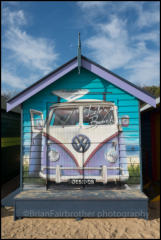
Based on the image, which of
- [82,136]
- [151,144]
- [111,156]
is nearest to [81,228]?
[111,156]

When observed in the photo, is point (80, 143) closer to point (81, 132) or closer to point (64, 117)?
point (81, 132)

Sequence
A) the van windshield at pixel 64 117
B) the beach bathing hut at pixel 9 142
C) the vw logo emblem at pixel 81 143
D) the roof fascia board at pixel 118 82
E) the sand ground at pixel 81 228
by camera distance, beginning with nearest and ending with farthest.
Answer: the sand ground at pixel 81 228
the roof fascia board at pixel 118 82
the vw logo emblem at pixel 81 143
the van windshield at pixel 64 117
the beach bathing hut at pixel 9 142

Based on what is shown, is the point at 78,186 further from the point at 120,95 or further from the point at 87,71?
the point at 87,71

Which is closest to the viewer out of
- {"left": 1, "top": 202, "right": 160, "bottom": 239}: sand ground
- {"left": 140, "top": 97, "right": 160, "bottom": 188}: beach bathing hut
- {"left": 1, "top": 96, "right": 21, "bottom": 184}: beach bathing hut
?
{"left": 1, "top": 202, "right": 160, "bottom": 239}: sand ground

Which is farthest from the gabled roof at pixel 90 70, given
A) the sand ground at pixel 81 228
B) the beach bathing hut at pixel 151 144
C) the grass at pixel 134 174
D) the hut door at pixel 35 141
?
the beach bathing hut at pixel 151 144

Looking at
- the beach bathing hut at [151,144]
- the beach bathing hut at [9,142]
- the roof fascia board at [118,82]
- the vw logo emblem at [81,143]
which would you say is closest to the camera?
the roof fascia board at [118,82]

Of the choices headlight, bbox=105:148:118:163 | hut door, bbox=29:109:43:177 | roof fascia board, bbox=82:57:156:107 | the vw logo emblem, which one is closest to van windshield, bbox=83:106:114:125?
the vw logo emblem

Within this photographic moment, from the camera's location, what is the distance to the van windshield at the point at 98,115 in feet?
18.5

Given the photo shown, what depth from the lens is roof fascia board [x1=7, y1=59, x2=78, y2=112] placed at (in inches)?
215

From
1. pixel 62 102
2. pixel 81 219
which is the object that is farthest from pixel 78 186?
pixel 62 102

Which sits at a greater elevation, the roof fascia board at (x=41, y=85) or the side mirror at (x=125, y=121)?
the roof fascia board at (x=41, y=85)

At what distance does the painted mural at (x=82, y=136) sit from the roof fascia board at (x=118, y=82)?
0.94ft

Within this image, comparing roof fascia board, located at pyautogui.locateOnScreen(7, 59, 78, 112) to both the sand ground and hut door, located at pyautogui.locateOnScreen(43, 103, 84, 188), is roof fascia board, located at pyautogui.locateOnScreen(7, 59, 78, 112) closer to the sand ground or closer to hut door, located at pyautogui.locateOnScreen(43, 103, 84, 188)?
hut door, located at pyautogui.locateOnScreen(43, 103, 84, 188)

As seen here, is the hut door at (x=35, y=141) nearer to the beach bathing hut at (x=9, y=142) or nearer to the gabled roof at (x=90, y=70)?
the gabled roof at (x=90, y=70)
